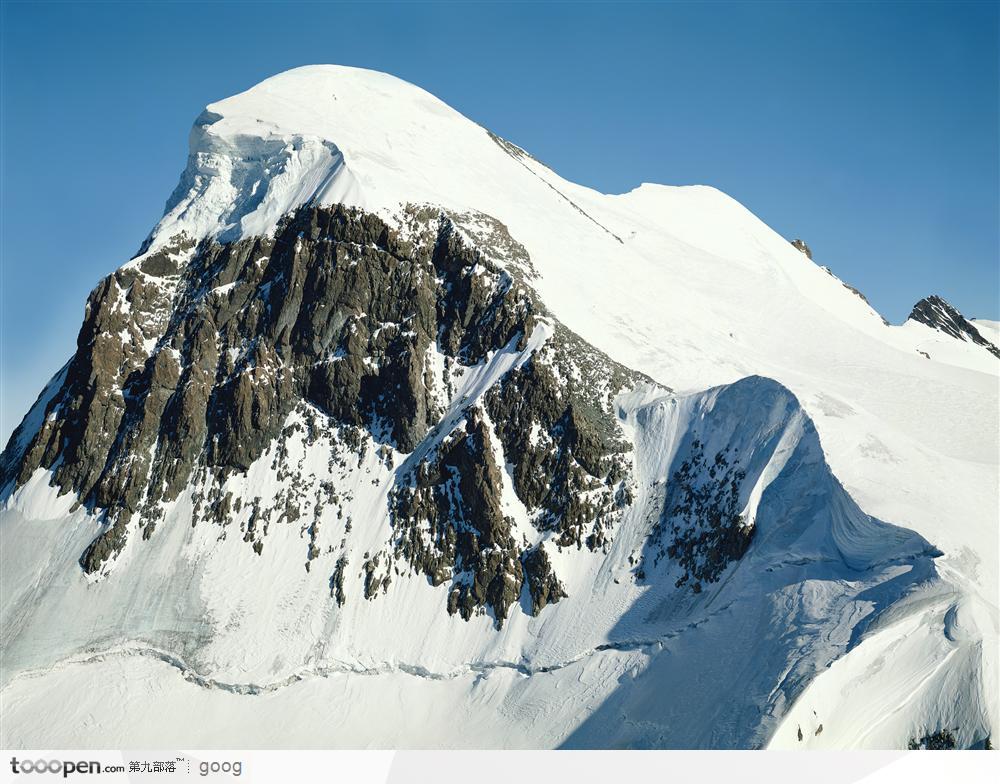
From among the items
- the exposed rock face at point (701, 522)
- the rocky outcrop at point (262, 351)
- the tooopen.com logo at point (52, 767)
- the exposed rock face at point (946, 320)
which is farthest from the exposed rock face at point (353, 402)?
the exposed rock face at point (946, 320)

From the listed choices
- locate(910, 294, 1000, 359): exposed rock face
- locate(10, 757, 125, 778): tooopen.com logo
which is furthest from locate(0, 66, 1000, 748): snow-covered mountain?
locate(910, 294, 1000, 359): exposed rock face

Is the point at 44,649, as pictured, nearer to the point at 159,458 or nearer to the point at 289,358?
the point at 159,458

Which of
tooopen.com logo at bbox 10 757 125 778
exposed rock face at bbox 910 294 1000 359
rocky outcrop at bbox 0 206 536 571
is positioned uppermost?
exposed rock face at bbox 910 294 1000 359

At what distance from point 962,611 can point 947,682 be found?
3.25 metres

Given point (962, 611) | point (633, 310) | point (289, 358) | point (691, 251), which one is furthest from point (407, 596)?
point (691, 251)

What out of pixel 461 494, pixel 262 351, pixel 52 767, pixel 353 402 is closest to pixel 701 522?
pixel 461 494

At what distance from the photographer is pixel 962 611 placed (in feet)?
160

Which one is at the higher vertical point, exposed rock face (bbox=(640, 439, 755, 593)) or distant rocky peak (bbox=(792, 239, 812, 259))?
distant rocky peak (bbox=(792, 239, 812, 259))

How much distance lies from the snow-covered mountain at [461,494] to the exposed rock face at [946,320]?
125 ft

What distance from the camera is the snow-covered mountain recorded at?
54.6 metres

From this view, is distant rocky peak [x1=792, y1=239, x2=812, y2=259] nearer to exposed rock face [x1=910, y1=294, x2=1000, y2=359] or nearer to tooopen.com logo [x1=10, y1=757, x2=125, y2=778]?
exposed rock face [x1=910, y1=294, x2=1000, y2=359]

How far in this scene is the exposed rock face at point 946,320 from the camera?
415 feet

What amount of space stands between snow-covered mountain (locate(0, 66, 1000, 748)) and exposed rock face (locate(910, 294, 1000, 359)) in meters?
38.1

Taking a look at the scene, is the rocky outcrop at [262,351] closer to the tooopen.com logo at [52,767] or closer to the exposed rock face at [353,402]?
the exposed rock face at [353,402]
